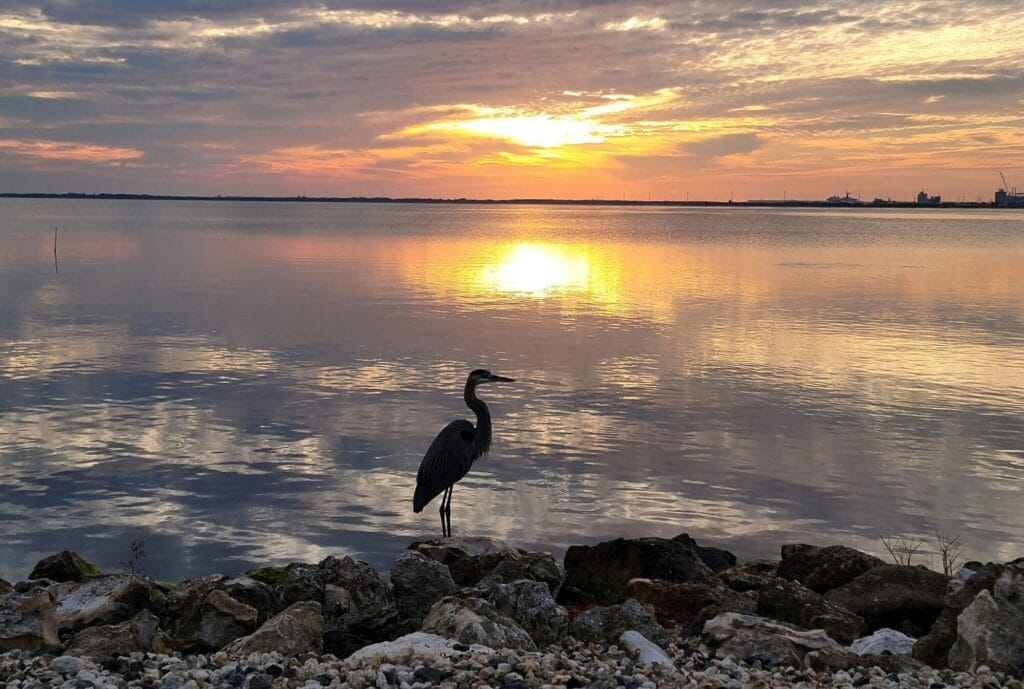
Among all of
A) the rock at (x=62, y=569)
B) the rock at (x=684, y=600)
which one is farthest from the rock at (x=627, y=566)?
the rock at (x=62, y=569)

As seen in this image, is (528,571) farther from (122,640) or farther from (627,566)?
(122,640)

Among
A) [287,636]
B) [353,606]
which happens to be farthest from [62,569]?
[287,636]

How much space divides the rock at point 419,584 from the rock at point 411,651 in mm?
2224

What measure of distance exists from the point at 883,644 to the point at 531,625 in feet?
10.6

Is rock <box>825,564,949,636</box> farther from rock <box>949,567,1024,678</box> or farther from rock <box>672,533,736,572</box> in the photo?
rock <box>672,533,736,572</box>

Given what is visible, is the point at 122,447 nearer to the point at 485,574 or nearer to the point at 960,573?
the point at 485,574

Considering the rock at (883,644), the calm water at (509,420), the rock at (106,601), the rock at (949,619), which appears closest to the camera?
the rock at (949,619)

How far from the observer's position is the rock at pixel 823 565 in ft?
38.3

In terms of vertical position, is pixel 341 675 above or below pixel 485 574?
above

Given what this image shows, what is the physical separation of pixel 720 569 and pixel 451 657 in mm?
6114

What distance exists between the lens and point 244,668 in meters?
7.46

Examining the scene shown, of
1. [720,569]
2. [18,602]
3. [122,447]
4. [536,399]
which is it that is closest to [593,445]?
[536,399]

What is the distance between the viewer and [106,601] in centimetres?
980

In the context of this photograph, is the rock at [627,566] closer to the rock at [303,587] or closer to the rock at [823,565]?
the rock at [823,565]
